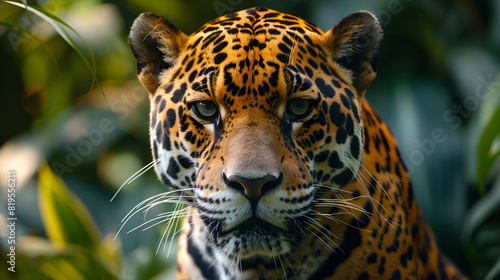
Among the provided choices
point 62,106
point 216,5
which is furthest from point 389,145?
point 62,106

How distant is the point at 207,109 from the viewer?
181cm

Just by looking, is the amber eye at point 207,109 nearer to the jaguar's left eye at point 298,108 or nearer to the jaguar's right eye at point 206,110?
the jaguar's right eye at point 206,110

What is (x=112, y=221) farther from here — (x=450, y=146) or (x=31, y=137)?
(x=450, y=146)

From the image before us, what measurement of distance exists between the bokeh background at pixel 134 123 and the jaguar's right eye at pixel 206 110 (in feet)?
4.07

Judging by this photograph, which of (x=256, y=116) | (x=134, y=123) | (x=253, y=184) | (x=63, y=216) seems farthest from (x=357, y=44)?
(x=134, y=123)

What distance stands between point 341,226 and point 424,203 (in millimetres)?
1489

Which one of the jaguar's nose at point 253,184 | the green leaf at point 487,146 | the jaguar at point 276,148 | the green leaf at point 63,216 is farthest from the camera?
the green leaf at point 63,216

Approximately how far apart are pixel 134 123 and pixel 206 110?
206 centimetres

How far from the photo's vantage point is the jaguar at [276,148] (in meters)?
1.71

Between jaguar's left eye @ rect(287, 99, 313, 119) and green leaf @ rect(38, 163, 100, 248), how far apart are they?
5.98 ft

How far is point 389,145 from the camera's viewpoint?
7.11 feet

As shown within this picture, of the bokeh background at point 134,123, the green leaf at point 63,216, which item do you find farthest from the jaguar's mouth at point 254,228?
the green leaf at point 63,216

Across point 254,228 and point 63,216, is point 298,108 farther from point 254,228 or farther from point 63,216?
point 63,216

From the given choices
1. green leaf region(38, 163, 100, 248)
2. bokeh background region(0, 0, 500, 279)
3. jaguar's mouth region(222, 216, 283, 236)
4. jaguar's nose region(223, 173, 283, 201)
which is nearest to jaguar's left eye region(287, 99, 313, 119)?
jaguar's nose region(223, 173, 283, 201)
